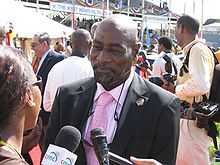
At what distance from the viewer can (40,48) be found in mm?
6758

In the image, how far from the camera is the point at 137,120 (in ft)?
8.82

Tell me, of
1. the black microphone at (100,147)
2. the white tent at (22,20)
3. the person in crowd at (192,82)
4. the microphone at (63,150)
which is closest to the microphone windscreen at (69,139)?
the microphone at (63,150)

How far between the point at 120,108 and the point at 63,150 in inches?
28.3

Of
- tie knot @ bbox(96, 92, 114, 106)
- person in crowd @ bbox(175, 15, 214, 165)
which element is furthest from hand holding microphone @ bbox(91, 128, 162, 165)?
person in crowd @ bbox(175, 15, 214, 165)

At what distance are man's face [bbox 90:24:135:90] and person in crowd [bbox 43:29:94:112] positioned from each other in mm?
2524

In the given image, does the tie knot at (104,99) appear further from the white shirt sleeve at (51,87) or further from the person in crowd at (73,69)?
the white shirt sleeve at (51,87)

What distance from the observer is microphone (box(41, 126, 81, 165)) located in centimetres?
198

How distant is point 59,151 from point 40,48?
482cm

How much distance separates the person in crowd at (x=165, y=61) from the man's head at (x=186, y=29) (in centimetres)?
248

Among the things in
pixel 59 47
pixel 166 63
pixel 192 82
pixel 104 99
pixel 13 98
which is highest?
pixel 13 98

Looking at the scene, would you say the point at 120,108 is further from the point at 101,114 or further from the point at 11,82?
the point at 11,82

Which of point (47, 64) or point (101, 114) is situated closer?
point (101, 114)

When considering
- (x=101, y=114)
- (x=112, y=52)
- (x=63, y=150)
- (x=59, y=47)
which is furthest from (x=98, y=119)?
(x=59, y=47)

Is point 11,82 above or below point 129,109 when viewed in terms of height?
above
